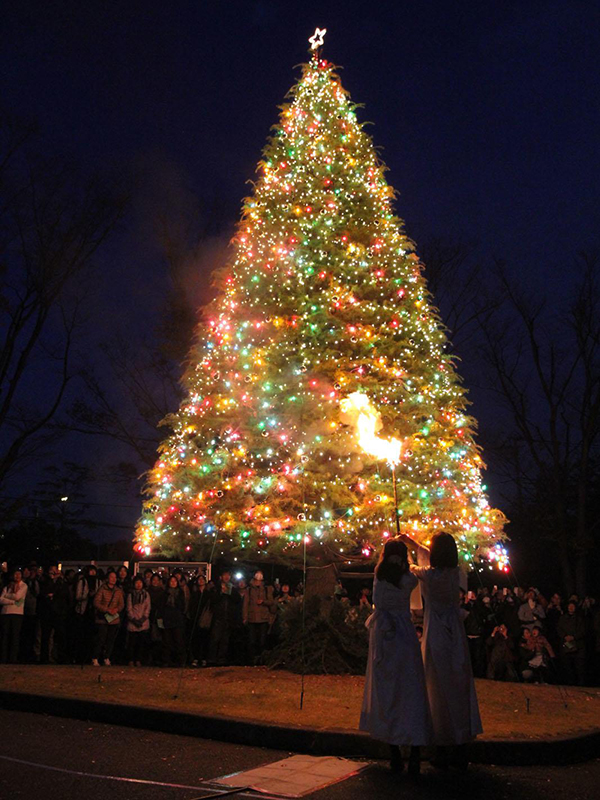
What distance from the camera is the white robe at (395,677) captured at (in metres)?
5.95

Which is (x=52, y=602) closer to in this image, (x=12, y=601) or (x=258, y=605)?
(x=12, y=601)

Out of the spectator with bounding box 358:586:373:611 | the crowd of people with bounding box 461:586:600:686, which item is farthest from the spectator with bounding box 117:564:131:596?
the crowd of people with bounding box 461:586:600:686

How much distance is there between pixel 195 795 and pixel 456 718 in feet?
7.31

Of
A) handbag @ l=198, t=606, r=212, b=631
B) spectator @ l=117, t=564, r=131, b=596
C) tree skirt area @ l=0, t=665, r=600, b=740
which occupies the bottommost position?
tree skirt area @ l=0, t=665, r=600, b=740

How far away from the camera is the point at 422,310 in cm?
1350

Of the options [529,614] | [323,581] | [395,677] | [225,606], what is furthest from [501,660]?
[395,677]

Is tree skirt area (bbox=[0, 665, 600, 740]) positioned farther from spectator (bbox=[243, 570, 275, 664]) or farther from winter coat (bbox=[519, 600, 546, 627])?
winter coat (bbox=[519, 600, 546, 627])

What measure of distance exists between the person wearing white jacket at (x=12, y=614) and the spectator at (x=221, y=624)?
3.56 meters

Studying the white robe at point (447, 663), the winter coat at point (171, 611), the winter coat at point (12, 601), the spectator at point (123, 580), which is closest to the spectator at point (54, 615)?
the winter coat at point (12, 601)

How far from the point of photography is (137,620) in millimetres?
13953

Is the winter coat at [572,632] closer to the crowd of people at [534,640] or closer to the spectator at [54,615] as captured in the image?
the crowd of people at [534,640]

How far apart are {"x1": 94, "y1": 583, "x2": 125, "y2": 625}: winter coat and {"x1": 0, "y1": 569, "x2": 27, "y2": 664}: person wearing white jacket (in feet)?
4.35

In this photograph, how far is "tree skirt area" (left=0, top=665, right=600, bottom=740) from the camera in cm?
777

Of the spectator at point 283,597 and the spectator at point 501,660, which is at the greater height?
the spectator at point 283,597
